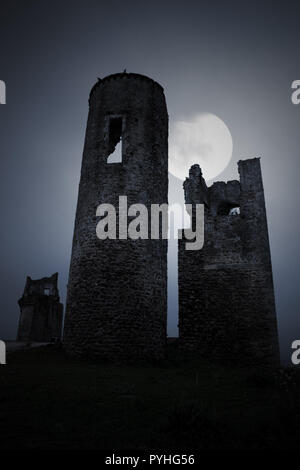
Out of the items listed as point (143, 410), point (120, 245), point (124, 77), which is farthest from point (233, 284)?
point (124, 77)

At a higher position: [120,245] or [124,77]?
[124,77]

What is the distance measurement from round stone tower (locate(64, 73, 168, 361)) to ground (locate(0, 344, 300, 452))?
2313 mm

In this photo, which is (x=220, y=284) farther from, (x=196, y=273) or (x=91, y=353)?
(x=91, y=353)

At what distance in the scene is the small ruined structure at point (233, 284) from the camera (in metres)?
12.3

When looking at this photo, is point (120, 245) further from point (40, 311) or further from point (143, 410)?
point (40, 311)

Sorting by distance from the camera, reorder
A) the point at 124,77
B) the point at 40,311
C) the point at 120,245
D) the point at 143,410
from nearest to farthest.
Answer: the point at 143,410 < the point at 120,245 < the point at 124,77 < the point at 40,311

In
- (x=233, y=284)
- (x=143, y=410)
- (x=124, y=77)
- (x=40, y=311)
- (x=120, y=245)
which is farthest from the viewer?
(x=40, y=311)

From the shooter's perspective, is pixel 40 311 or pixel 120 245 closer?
pixel 120 245

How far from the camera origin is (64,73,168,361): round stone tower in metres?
10.9

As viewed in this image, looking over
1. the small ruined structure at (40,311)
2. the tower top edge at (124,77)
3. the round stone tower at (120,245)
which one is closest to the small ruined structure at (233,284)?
the round stone tower at (120,245)

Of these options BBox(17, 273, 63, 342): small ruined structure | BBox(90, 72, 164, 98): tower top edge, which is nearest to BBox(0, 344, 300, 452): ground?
BBox(90, 72, 164, 98): tower top edge

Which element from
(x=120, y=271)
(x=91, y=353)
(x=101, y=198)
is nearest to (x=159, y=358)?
(x=91, y=353)

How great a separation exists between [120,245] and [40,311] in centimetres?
1589

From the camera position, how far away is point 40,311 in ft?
80.7
